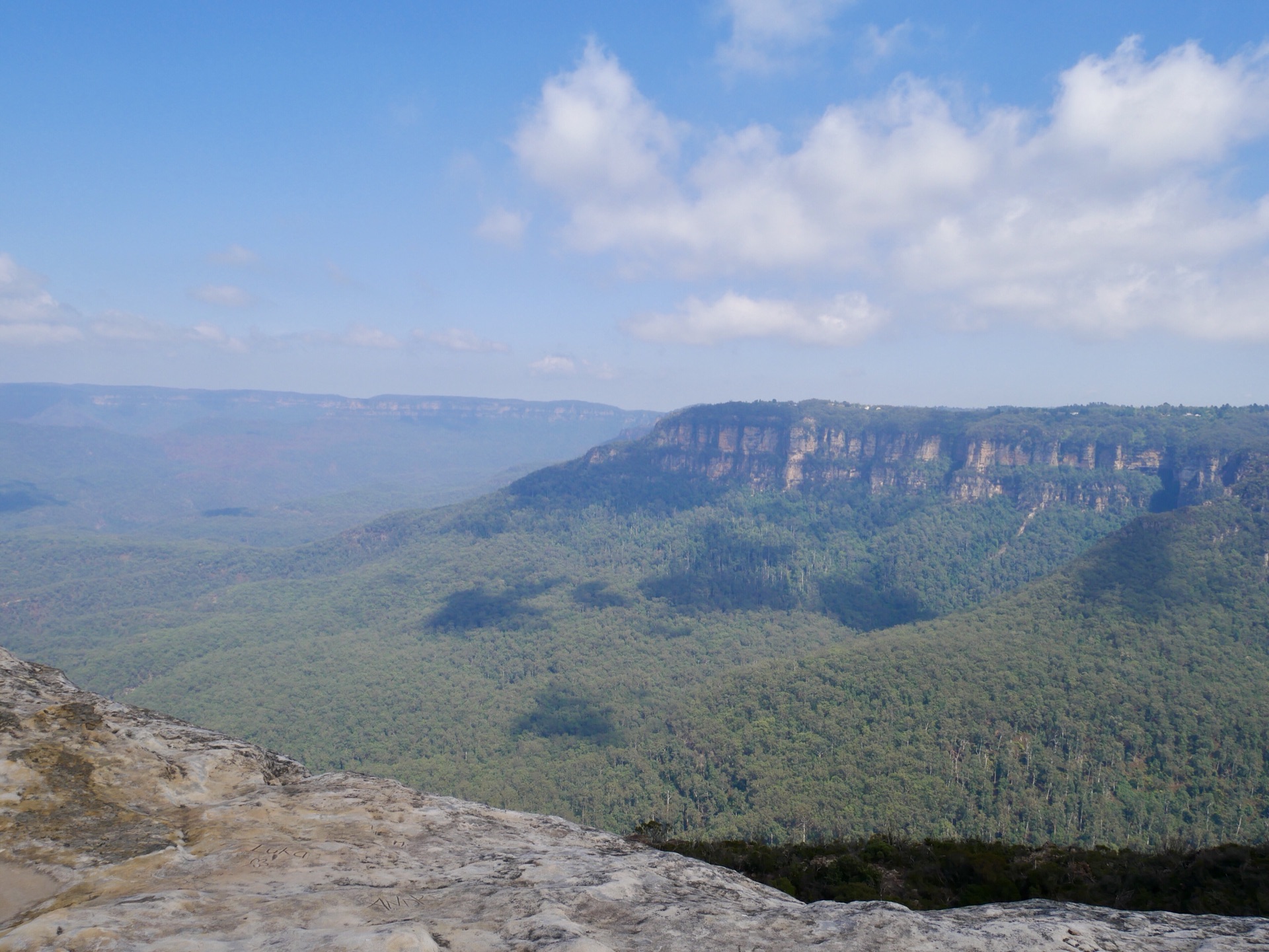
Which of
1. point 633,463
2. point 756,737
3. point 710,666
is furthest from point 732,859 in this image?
point 633,463

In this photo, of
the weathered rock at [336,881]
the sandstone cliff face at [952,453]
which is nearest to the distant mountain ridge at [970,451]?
the sandstone cliff face at [952,453]

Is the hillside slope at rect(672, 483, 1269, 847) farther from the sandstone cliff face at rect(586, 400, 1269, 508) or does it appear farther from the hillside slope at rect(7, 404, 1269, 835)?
the sandstone cliff face at rect(586, 400, 1269, 508)

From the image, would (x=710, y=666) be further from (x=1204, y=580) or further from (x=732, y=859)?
(x=732, y=859)

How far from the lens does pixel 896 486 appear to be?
532 feet

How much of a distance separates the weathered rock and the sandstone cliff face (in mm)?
Answer: 140412

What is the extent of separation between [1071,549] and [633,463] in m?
116

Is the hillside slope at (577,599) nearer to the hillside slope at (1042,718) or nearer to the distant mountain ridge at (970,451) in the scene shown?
the distant mountain ridge at (970,451)

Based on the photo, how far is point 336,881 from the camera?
23.1 feet

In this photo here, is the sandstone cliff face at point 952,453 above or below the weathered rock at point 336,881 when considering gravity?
above

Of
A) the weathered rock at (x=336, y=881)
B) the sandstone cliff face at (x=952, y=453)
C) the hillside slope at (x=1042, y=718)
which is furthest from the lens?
the sandstone cliff face at (x=952, y=453)

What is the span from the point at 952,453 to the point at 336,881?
17385cm

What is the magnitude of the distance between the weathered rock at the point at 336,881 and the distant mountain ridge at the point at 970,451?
5246 inches

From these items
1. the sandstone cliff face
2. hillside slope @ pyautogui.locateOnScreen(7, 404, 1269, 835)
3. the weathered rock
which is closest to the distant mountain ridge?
the sandstone cliff face

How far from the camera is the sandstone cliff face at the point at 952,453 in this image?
133 m
